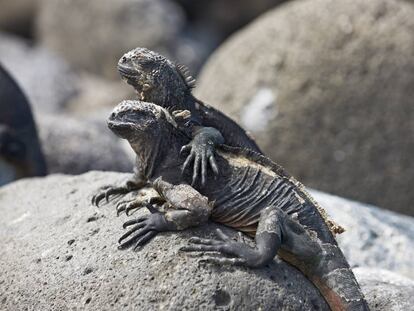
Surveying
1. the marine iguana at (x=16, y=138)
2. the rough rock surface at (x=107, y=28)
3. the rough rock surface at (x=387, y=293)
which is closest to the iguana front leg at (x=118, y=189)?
the rough rock surface at (x=387, y=293)

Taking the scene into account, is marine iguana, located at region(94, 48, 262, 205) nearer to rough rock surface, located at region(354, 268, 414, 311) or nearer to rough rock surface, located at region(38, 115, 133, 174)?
rough rock surface, located at region(354, 268, 414, 311)

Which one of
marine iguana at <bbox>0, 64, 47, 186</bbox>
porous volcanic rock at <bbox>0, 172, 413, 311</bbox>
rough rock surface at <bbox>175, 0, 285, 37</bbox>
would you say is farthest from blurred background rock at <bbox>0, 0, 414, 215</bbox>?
rough rock surface at <bbox>175, 0, 285, 37</bbox>

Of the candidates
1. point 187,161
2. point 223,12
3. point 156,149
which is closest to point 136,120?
point 156,149

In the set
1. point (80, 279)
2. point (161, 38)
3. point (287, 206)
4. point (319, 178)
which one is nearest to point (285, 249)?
point (287, 206)

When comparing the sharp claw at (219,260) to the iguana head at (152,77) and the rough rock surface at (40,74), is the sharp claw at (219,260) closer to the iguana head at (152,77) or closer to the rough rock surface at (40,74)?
the iguana head at (152,77)

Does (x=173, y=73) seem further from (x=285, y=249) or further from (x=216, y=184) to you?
(x=285, y=249)
